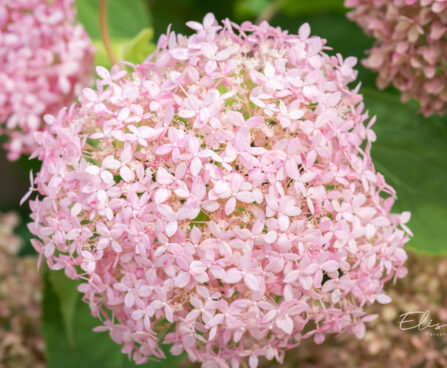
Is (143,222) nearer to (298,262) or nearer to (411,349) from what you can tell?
(298,262)

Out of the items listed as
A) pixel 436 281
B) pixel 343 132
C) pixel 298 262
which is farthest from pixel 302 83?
pixel 436 281

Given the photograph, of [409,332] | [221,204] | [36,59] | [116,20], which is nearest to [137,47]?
[36,59]

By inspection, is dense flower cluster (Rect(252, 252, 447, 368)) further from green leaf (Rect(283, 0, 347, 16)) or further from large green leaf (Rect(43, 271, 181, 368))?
green leaf (Rect(283, 0, 347, 16))

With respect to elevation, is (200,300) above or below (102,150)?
below

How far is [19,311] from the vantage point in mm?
958

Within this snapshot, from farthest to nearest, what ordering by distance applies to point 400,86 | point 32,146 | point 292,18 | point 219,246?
point 292,18, point 32,146, point 400,86, point 219,246

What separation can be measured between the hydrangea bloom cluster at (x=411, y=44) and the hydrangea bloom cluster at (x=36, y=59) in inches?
15.1

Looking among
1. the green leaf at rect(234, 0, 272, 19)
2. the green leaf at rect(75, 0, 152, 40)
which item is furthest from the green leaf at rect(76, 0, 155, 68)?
the green leaf at rect(234, 0, 272, 19)

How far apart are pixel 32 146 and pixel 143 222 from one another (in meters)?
0.42

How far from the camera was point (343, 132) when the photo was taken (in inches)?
23.1

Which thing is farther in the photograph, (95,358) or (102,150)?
(95,358)

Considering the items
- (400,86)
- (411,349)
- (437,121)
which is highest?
(400,86)

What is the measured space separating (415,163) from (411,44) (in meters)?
0.19

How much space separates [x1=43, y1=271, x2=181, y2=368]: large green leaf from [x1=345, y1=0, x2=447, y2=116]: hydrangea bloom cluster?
0.49 metres
